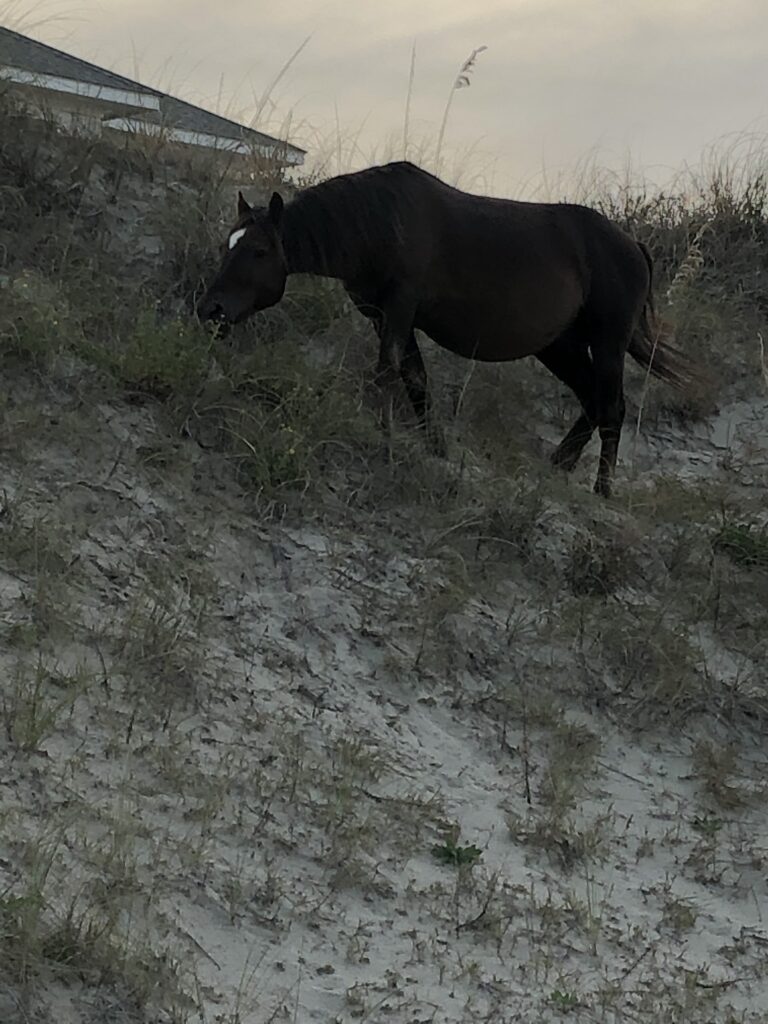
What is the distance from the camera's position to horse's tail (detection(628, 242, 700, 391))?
745 centimetres

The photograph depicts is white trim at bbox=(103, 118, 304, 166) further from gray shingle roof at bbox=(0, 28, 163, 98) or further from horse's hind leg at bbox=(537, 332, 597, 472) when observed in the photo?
horse's hind leg at bbox=(537, 332, 597, 472)

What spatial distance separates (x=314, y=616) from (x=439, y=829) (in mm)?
1192

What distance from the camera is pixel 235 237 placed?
6.32 meters

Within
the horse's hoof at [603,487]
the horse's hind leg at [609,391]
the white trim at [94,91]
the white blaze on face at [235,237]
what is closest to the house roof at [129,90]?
the white trim at [94,91]

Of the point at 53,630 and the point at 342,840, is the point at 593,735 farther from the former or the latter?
the point at 53,630

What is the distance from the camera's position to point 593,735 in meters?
4.77

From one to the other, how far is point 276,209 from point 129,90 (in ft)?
17.2

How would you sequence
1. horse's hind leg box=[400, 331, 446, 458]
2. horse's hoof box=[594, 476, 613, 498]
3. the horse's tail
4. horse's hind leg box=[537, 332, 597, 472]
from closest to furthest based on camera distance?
horse's hind leg box=[400, 331, 446, 458] < horse's hoof box=[594, 476, 613, 498] < horse's hind leg box=[537, 332, 597, 472] < the horse's tail

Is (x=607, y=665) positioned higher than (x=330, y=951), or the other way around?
(x=607, y=665)

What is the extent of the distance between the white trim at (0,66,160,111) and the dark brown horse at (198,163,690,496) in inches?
120

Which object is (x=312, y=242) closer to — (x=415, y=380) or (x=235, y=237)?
(x=235, y=237)

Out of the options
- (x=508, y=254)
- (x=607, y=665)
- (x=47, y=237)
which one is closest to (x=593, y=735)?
(x=607, y=665)

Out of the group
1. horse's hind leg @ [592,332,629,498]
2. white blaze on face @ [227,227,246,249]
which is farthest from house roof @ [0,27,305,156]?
horse's hind leg @ [592,332,629,498]

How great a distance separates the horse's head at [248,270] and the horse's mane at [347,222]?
74 millimetres
